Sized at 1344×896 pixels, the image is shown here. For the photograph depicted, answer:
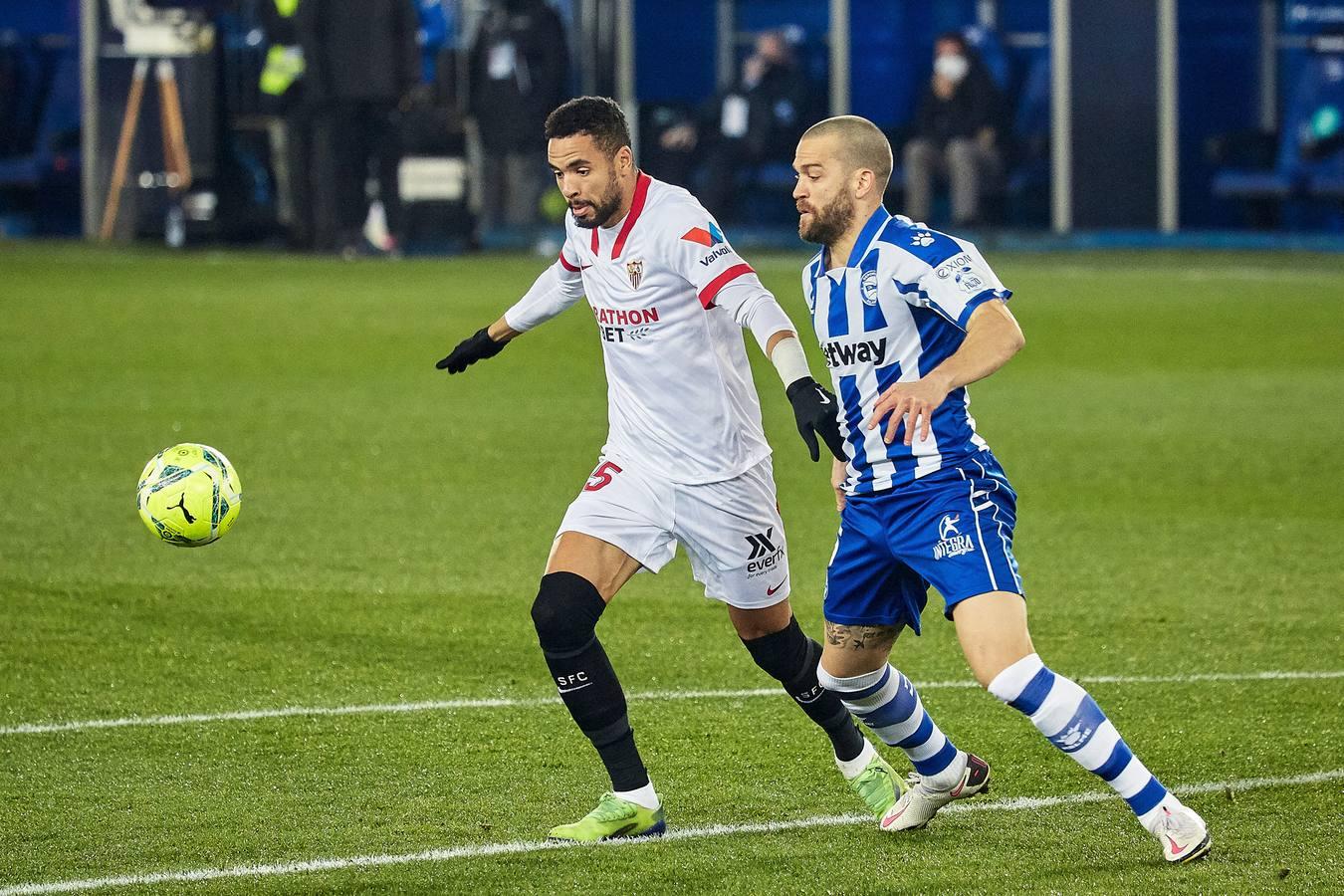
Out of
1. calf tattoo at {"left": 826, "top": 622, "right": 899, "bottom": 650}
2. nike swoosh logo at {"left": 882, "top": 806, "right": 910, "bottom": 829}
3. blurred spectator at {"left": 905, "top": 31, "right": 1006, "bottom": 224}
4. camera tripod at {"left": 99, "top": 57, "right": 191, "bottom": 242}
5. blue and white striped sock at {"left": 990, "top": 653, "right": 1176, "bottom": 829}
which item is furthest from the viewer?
camera tripod at {"left": 99, "top": 57, "right": 191, "bottom": 242}

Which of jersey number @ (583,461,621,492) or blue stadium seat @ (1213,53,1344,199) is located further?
blue stadium seat @ (1213,53,1344,199)

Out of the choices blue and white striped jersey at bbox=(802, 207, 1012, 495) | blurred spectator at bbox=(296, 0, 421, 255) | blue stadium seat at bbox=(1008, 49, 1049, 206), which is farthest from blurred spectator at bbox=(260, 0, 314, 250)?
blue and white striped jersey at bbox=(802, 207, 1012, 495)

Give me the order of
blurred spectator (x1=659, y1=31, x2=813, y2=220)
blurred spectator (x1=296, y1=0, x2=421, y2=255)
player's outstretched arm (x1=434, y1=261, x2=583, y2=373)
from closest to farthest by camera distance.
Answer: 1. player's outstretched arm (x1=434, y1=261, x2=583, y2=373)
2. blurred spectator (x1=296, y1=0, x2=421, y2=255)
3. blurred spectator (x1=659, y1=31, x2=813, y2=220)

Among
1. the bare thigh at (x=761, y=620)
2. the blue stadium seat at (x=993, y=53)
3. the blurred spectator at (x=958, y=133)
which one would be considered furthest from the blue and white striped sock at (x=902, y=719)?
the blue stadium seat at (x=993, y=53)

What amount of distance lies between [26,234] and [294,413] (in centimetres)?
1468

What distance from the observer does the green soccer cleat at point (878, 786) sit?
5.30 metres

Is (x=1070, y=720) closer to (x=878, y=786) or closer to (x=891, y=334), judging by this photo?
(x=878, y=786)

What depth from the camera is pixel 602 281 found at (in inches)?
218

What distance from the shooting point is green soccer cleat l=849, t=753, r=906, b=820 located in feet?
17.4

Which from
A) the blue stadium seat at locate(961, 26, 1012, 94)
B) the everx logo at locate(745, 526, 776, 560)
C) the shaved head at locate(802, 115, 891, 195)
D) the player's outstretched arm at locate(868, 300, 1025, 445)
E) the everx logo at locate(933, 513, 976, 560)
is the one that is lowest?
the everx logo at locate(745, 526, 776, 560)

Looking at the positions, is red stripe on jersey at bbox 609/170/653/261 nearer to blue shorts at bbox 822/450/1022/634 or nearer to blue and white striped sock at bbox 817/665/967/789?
blue shorts at bbox 822/450/1022/634

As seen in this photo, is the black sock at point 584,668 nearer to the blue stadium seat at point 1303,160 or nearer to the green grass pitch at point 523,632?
the green grass pitch at point 523,632

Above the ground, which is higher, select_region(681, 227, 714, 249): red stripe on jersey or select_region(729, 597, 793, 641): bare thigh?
select_region(681, 227, 714, 249): red stripe on jersey

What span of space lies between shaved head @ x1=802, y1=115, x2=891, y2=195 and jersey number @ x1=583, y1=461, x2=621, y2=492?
0.97m
